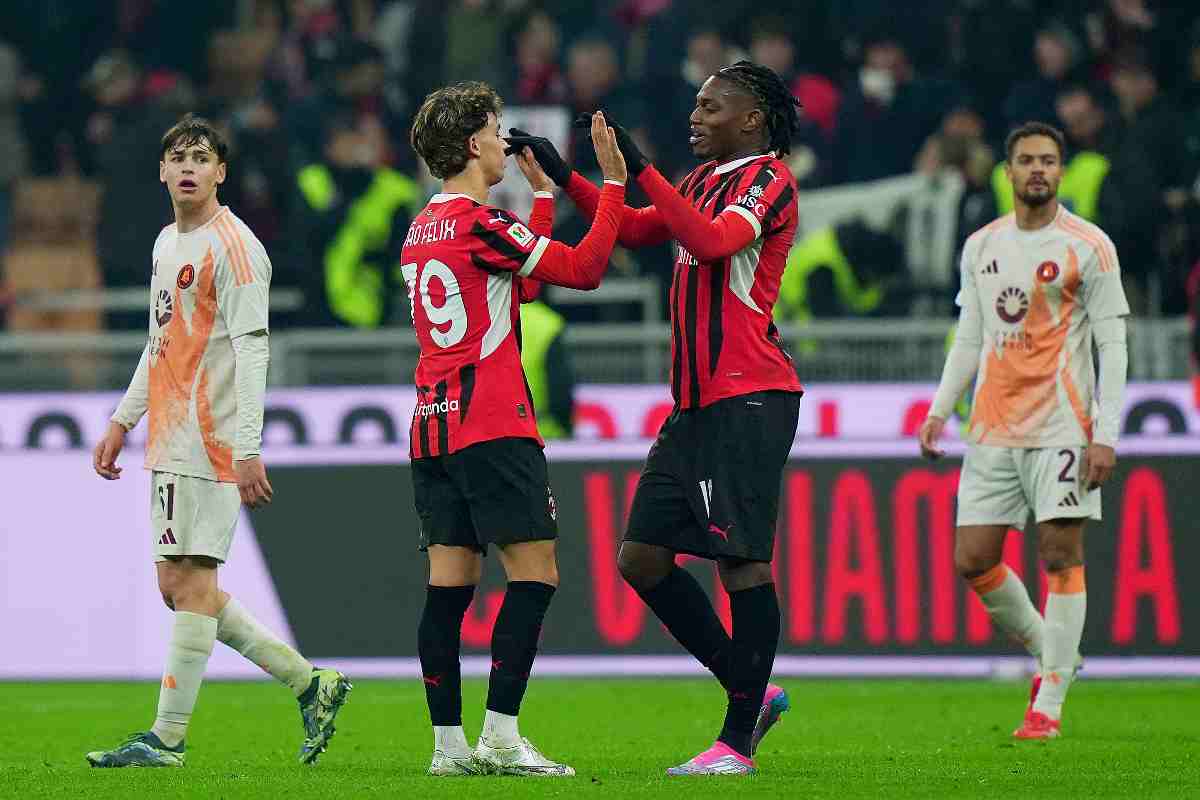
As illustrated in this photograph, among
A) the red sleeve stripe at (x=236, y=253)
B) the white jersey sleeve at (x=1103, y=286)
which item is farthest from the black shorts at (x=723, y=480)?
the white jersey sleeve at (x=1103, y=286)

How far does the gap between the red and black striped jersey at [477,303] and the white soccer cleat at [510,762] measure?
0.89m

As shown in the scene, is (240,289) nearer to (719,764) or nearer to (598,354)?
(719,764)

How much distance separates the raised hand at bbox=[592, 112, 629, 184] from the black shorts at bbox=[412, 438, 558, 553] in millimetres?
839

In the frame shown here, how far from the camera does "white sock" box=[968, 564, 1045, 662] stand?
29.0 feet

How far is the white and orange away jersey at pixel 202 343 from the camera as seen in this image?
733 cm

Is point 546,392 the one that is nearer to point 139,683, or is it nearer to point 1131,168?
point 139,683

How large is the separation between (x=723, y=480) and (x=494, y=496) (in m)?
0.72

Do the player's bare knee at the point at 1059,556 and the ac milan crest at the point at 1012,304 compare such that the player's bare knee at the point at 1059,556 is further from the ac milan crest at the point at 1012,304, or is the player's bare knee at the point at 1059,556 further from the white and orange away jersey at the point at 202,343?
the white and orange away jersey at the point at 202,343

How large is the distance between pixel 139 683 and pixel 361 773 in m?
4.84

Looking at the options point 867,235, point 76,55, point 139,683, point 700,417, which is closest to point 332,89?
point 76,55

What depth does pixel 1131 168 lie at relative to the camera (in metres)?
13.2

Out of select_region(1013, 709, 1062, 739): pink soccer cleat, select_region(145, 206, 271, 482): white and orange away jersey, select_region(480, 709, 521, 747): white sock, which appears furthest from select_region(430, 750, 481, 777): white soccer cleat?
select_region(1013, 709, 1062, 739): pink soccer cleat

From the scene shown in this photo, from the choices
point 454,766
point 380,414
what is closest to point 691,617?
point 454,766

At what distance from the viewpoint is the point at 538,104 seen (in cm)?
1523
